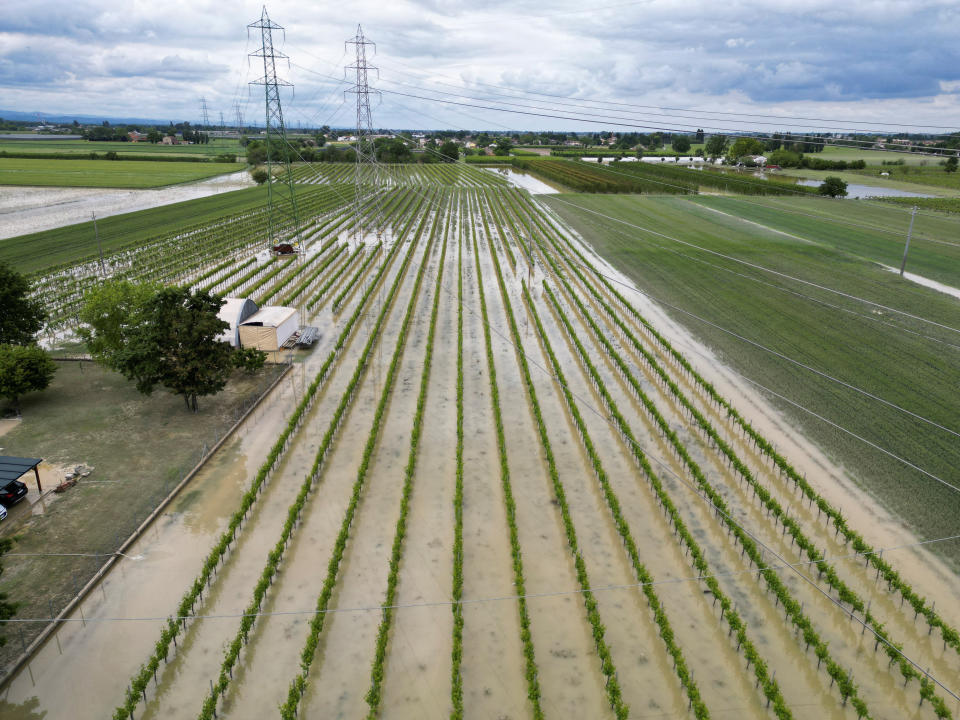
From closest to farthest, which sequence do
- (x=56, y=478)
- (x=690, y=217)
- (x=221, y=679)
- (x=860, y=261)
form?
(x=221, y=679)
(x=56, y=478)
(x=860, y=261)
(x=690, y=217)

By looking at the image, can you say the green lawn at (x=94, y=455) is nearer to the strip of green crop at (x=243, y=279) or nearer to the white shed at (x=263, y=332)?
the white shed at (x=263, y=332)

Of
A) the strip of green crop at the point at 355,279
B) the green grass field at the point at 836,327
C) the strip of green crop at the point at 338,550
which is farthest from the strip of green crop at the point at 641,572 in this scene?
the strip of green crop at the point at 355,279

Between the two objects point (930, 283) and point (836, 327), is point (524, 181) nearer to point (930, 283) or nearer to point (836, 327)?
point (930, 283)

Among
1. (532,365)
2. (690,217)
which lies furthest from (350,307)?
(690,217)

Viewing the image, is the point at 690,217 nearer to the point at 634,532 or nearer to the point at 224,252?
the point at 224,252

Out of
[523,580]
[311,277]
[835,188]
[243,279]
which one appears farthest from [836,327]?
[835,188]

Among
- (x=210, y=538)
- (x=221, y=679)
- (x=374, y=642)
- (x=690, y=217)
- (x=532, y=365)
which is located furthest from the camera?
(x=690, y=217)
